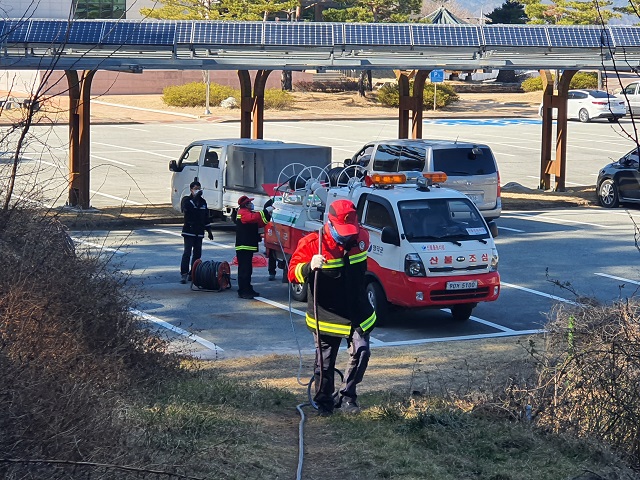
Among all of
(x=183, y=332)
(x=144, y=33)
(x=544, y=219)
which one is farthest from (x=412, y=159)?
(x=183, y=332)

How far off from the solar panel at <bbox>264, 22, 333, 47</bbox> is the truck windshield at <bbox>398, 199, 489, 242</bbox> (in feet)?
34.5

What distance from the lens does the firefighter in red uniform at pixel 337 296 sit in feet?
27.2

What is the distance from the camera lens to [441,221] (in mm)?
13453

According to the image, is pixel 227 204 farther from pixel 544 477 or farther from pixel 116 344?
pixel 544 477

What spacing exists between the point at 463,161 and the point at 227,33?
281 inches

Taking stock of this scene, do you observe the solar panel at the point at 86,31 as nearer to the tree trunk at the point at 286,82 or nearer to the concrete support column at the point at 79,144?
the concrete support column at the point at 79,144

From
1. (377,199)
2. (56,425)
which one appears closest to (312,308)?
(56,425)

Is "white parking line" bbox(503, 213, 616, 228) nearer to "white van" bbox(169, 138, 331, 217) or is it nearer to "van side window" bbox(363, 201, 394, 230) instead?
"white van" bbox(169, 138, 331, 217)

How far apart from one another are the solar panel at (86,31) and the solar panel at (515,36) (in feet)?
31.2

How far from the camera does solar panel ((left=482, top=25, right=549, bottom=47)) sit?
24562 mm

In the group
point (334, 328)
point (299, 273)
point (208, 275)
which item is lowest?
point (208, 275)

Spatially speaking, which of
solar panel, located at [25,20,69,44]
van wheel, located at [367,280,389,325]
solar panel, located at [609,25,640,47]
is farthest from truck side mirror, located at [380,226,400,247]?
solar panel, located at [609,25,640,47]

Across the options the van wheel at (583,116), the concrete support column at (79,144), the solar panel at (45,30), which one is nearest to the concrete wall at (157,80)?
the van wheel at (583,116)

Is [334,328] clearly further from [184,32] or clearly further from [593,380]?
[184,32]
